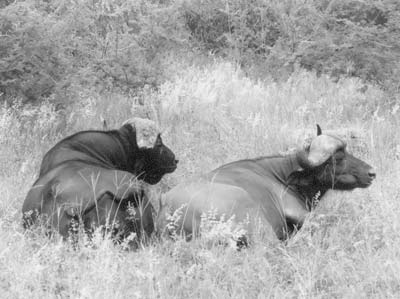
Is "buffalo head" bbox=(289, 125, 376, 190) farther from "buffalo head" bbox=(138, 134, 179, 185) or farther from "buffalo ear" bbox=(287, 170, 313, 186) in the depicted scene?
"buffalo head" bbox=(138, 134, 179, 185)

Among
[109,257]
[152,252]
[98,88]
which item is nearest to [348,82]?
[98,88]

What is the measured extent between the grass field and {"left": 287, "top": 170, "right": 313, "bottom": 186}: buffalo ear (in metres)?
0.29

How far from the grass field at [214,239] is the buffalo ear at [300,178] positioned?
11.5 inches

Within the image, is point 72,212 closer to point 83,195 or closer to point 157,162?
point 83,195

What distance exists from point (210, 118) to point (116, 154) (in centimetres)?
251

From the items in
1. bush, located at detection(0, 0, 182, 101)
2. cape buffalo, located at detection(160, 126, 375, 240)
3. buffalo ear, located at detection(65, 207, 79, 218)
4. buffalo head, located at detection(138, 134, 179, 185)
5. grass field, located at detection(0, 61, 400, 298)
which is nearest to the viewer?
grass field, located at detection(0, 61, 400, 298)

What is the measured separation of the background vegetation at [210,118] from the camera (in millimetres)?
4711

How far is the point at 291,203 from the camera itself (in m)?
6.54

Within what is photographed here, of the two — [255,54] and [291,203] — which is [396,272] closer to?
[291,203]

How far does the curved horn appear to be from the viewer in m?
6.69

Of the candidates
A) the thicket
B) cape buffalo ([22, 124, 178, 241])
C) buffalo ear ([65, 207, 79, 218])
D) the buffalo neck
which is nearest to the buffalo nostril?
the buffalo neck

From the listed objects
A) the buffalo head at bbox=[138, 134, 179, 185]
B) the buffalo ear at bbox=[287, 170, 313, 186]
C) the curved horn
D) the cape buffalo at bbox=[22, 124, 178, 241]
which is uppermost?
the curved horn

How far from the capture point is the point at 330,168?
269 inches

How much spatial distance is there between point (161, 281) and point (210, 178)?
70.6 inches
